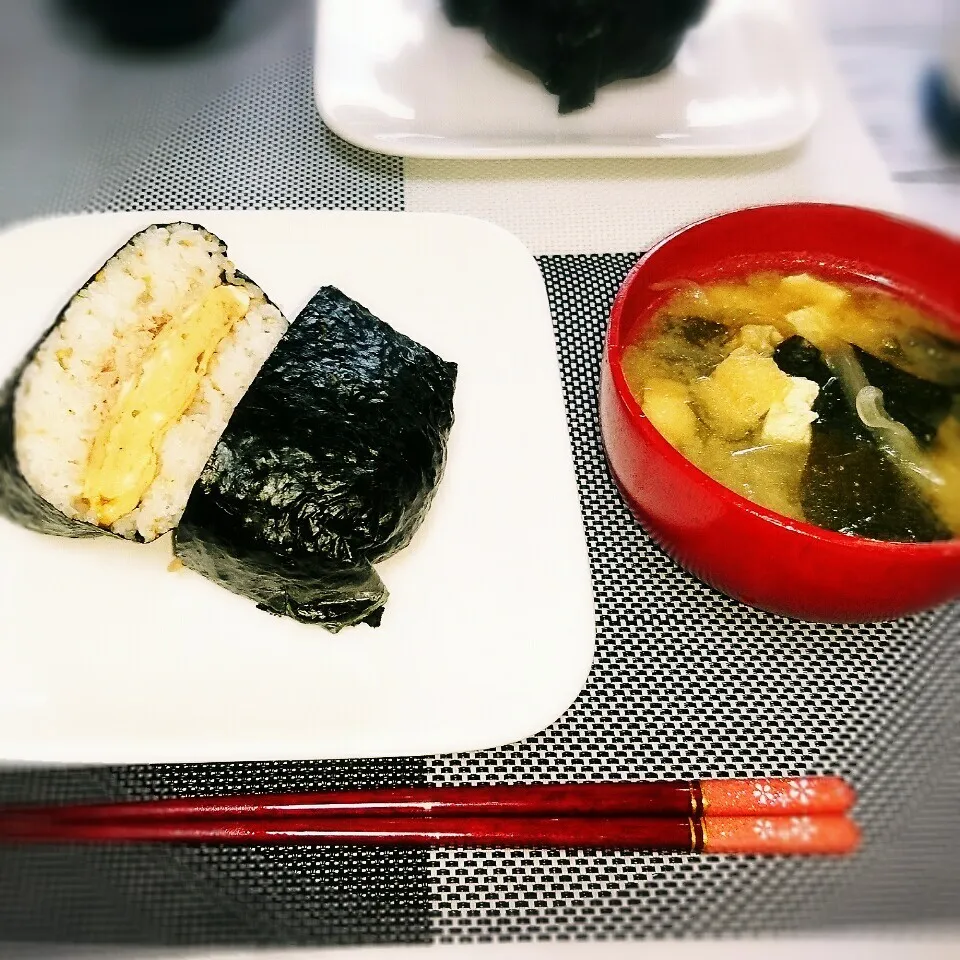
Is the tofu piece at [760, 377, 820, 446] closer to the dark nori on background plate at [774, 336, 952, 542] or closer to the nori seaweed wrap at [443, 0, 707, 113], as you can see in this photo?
the dark nori on background plate at [774, 336, 952, 542]

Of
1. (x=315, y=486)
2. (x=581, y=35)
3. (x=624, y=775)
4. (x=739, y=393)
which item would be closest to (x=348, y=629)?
(x=315, y=486)

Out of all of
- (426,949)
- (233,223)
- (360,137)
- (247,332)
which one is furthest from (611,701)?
(360,137)

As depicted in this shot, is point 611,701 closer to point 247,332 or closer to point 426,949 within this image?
point 426,949

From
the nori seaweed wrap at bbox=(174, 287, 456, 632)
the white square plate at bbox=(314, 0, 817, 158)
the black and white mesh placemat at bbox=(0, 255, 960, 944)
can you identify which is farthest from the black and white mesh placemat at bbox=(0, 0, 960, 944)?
the white square plate at bbox=(314, 0, 817, 158)

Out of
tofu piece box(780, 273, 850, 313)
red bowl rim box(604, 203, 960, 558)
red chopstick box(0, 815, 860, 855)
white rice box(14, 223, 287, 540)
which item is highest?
tofu piece box(780, 273, 850, 313)

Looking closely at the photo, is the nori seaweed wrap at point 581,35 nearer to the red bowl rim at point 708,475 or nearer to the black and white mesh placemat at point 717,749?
the red bowl rim at point 708,475

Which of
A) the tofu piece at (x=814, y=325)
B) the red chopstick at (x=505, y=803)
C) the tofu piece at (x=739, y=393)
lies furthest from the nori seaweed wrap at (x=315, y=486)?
the tofu piece at (x=814, y=325)

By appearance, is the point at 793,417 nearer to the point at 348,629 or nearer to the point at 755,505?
the point at 755,505

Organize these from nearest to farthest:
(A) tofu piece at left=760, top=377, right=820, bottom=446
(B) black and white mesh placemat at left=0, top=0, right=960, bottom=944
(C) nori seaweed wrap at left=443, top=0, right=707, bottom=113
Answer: (B) black and white mesh placemat at left=0, top=0, right=960, bottom=944 < (A) tofu piece at left=760, top=377, right=820, bottom=446 < (C) nori seaweed wrap at left=443, top=0, right=707, bottom=113
